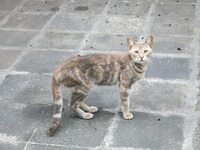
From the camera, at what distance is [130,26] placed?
371 inches

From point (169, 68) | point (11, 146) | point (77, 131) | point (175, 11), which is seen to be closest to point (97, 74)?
point (77, 131)

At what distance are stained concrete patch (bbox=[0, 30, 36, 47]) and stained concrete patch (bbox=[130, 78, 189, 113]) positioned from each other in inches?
146

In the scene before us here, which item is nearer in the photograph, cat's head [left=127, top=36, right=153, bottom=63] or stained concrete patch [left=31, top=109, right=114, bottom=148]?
stained concrete patch [left=31, top=109, right=114, bottom=148]

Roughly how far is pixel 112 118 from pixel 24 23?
5146 mm

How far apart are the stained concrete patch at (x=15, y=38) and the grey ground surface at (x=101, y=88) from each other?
3 centimetres

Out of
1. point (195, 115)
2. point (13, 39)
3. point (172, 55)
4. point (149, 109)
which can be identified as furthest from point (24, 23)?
point (195, 115)

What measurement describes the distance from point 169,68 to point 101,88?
168 cm

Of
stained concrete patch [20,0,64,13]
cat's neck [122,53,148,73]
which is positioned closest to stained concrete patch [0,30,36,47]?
stained concrete patch [20,0,64,13]

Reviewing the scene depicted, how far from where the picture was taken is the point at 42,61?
812cm

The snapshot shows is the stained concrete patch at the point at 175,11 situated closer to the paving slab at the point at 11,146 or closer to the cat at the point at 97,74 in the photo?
the cat at the point at 97,74

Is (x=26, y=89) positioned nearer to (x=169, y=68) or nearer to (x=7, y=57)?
(x=7, y=57)

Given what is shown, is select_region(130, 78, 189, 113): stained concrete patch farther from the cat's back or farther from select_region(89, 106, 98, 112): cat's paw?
the cat's back

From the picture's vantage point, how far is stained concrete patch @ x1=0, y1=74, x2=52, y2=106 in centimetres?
680

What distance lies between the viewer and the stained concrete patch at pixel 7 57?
26.5 ft
